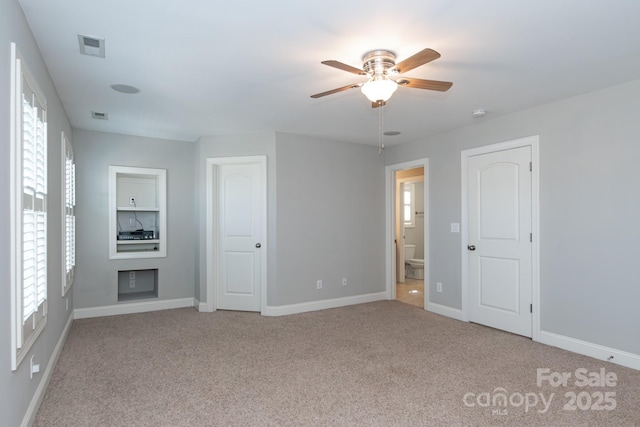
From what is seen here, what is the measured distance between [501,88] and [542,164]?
3.41 ft

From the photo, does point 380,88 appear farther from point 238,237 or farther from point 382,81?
point 238,237

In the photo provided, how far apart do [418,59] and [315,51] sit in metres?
0.79

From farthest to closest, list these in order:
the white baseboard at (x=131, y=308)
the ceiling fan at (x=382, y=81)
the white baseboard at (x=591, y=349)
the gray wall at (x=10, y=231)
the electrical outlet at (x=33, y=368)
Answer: the white baseboard at (x=131, y=308), the white baseboard at (x=591, y=349), the ceiling fan at (x=382, y=81), the electrical outlet at (x=33, y=368), the gray wall at (x=10, y=231)

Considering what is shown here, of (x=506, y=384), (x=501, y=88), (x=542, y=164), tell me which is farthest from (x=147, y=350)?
(x=542, y=164)

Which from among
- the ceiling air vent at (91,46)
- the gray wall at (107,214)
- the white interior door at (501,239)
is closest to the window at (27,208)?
the ceiling air vent at (91,46)

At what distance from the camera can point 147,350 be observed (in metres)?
3.73

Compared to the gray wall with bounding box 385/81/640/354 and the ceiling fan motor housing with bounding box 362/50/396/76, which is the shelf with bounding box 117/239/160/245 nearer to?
the ceiling fan motor housing with bounding box 362/50/396/76

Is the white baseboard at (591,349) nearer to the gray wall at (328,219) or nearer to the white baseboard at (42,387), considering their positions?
the gray wall at (328,219)

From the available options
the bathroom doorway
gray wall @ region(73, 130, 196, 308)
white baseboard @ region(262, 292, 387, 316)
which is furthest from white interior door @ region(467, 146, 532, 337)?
gray wall @ region(73, 130, 196, 308)

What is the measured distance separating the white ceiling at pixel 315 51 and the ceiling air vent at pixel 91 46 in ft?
0.20

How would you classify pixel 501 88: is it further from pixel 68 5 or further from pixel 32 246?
pixel 32 246

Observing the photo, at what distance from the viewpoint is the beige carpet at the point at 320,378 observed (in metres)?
2.48

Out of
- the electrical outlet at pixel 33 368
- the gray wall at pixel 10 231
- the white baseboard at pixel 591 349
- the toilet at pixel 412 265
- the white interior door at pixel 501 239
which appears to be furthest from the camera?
the toilet at pixel 412 265

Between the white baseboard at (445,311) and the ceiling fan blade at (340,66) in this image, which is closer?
the ceiling fan blade at (340,66)
